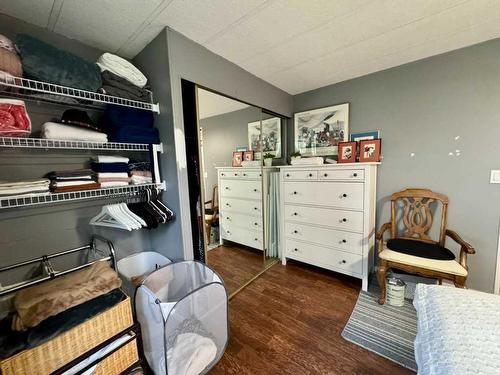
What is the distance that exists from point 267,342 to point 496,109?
8.82 feet

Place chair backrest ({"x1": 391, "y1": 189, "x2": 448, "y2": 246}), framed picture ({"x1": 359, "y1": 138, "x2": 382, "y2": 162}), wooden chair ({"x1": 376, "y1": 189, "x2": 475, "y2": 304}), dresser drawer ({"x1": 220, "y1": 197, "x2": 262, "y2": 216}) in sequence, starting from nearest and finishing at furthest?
wooden chair ({"x1": 376, "y1": 189, "x2": 475, "y2": 304})
chair backrest ({"x1": 391, "y1": 189, "x2": 448, "y2": 246})
framed picture ({"x1": 359, "y1": 138, "x2": 382, "y2": 162})
dresser drawer ({"x1": 220, "y1": 197, "x2": 262, "y2": 216})

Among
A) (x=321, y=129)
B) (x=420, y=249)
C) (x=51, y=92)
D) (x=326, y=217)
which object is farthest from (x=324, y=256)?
(x=51, y=92)

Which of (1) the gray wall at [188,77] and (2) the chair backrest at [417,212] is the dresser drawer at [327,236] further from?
(1) the gray wall at [188,77]

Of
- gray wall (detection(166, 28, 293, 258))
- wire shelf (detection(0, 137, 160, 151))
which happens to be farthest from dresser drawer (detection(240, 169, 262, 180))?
wire shelf (detection(0, 137, 160, 151))

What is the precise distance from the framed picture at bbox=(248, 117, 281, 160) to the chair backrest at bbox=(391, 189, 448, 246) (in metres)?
1.48

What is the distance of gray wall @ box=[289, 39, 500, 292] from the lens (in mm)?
1723

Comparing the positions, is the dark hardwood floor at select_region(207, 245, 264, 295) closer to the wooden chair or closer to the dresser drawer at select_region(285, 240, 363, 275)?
the dresser drawer at select_region(285, 240, 363, 275)

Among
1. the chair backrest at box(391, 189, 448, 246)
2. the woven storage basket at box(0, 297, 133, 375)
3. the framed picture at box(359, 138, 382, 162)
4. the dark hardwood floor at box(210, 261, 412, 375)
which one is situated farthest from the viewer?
the framed picture at box(359, 138, 382, 162)

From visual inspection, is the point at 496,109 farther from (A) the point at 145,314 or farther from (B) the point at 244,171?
(A) the point at 145,314

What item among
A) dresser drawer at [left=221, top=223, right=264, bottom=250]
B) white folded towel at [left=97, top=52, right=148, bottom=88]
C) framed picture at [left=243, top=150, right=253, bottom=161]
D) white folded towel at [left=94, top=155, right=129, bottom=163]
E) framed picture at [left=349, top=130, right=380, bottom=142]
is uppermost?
white folded towel at [left=97, top=52, right=148, bottom=88]

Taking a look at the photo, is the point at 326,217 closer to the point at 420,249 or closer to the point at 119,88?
the point at 420,249

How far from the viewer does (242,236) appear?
2650 mm

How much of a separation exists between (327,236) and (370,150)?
1.06 m

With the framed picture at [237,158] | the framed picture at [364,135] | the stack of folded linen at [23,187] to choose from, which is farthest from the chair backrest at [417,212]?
the stack of folded linen at [23,187]
